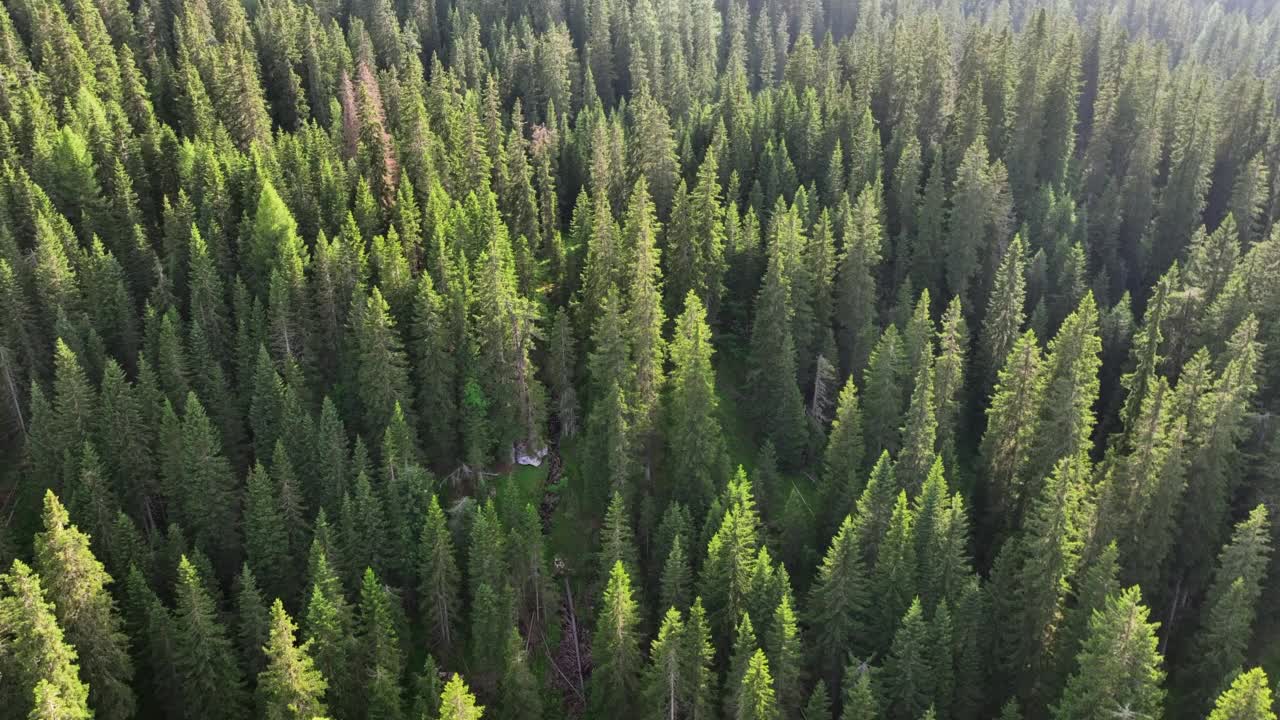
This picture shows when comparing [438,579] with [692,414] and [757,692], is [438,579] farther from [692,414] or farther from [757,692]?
[757,692]

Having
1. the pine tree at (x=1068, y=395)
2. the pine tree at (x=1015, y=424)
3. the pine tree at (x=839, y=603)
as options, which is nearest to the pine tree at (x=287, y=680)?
the pine tree at (x=839, y=603)

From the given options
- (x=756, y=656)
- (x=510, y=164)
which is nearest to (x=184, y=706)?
(x=756, y=656)

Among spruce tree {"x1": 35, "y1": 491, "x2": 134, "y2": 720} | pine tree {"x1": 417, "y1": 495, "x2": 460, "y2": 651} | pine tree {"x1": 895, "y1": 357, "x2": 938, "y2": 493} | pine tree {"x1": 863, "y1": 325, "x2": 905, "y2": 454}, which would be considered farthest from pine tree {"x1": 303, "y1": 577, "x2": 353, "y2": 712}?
pine tree {"x1": 863, "y1": 325, "x2": 905, "y2": 454}

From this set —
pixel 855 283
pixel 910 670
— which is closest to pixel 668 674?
pixel 910 670

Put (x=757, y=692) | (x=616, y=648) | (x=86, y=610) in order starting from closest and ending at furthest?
(x=757, y=692)
(x=86, y=610)
(x=616, y=648)

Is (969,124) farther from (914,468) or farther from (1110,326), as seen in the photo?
(914,468)

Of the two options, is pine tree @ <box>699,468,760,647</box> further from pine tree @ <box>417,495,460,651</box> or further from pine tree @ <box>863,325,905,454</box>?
pine tree @ <box>863,325,905,454</box>
